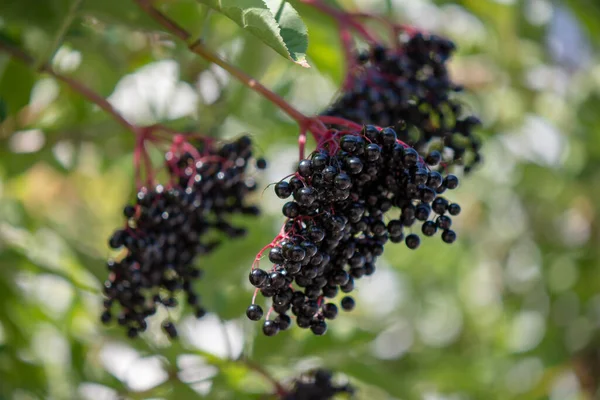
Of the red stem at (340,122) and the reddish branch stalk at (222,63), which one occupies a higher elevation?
the reddish branch stalk at (222,63)

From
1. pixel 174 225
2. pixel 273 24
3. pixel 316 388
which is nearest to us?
pixel 273 24

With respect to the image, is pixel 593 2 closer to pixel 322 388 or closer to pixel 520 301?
pixel 520 301

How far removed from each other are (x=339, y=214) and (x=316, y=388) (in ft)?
2.61

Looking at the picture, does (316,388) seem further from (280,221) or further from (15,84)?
(15,84)

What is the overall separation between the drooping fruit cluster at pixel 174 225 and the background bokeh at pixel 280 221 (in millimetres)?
224

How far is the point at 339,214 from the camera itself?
3.70ft

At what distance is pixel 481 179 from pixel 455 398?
0.93 metres

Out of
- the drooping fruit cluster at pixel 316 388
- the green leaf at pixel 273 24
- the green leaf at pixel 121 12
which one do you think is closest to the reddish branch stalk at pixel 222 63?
the green leaf at pixel 121 12

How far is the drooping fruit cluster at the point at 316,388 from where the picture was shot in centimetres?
176

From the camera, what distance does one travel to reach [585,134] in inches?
111

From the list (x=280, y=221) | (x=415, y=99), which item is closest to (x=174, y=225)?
(x=415, y=99)

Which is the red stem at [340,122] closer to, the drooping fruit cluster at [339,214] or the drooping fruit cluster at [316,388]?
the drooping fruit cluster at [339,214]

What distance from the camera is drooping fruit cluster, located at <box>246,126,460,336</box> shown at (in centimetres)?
108

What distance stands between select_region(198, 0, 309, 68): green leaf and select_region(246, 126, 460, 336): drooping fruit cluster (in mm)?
159
